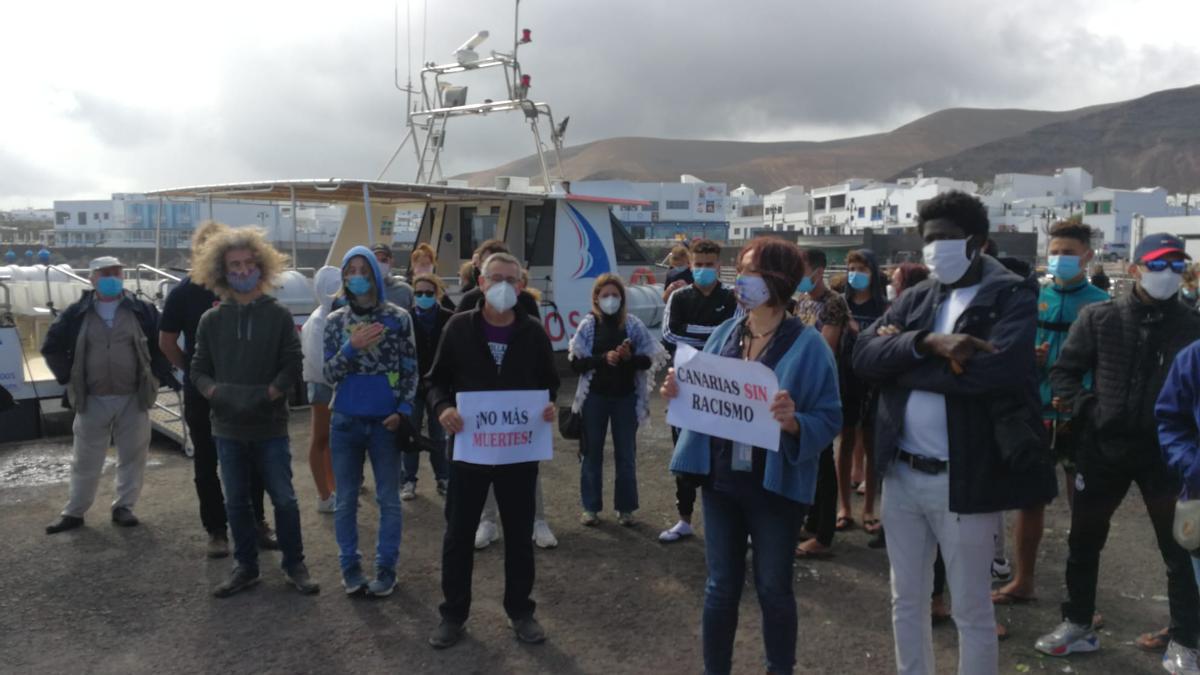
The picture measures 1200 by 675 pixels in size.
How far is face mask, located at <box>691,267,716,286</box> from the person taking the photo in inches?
229

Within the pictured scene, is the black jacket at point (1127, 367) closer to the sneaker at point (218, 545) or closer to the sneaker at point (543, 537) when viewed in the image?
the sneaker at point (543, 537)

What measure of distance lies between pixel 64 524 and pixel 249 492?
1922 millimetres

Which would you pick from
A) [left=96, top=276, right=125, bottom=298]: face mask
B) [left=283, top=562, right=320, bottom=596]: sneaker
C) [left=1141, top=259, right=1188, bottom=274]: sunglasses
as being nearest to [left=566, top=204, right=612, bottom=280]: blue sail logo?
[left=96, top=276, right=125, bottom=298]: face mask

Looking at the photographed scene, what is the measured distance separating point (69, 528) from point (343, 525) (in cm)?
245

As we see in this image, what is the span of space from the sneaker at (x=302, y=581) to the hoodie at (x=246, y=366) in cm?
76

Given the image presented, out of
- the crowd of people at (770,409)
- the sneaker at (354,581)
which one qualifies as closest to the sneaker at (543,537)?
the crowd of people at (770,409)

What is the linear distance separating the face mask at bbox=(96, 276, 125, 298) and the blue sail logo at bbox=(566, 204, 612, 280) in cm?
685

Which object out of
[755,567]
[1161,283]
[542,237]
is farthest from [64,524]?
[542,237]

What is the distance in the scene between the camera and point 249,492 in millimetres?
4887

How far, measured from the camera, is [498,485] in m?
4.27

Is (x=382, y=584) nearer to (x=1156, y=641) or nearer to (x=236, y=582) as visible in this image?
(x=236, y=582)

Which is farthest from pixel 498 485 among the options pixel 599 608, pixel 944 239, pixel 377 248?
pixel 377 248

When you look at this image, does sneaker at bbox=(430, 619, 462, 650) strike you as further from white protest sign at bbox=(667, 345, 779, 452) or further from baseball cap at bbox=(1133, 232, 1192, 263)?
baseball cap at bbox=(1133, 232, 1192, 263)

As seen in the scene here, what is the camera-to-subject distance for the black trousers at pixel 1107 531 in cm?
390
